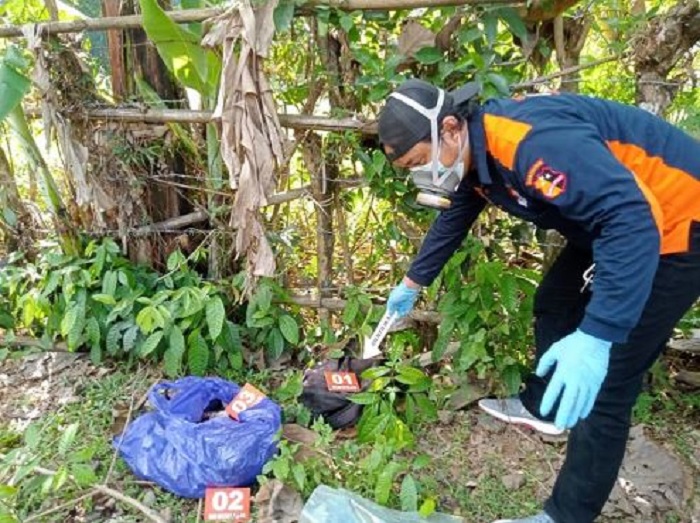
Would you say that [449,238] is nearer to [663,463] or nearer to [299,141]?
[299,141]

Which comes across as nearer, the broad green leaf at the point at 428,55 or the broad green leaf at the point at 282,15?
the broad green leaf at the point at 282,15

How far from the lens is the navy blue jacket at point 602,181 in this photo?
141cm

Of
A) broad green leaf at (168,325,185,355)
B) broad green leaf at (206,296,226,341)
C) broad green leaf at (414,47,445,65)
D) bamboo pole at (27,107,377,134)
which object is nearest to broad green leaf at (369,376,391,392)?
broad green leaf at (206,296,226,341)

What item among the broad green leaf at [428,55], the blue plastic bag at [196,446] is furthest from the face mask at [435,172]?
the blue plastic bag at [196,446]

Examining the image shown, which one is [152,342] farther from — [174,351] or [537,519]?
[537,519]

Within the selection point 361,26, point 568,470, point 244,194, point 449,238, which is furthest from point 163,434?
point 361,26

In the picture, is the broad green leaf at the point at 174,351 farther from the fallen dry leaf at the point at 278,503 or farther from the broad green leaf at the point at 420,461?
the broad green leaf at the point at 420,461

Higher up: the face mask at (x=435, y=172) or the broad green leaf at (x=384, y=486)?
the face mask at (x=435, y=172)

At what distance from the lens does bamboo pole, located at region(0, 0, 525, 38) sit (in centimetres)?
220

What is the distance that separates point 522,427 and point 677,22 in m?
1.49

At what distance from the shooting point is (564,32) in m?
2.59

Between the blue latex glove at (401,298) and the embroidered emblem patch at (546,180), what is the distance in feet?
2.94

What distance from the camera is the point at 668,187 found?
63.6 inches

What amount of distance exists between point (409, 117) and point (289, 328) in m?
1.38
